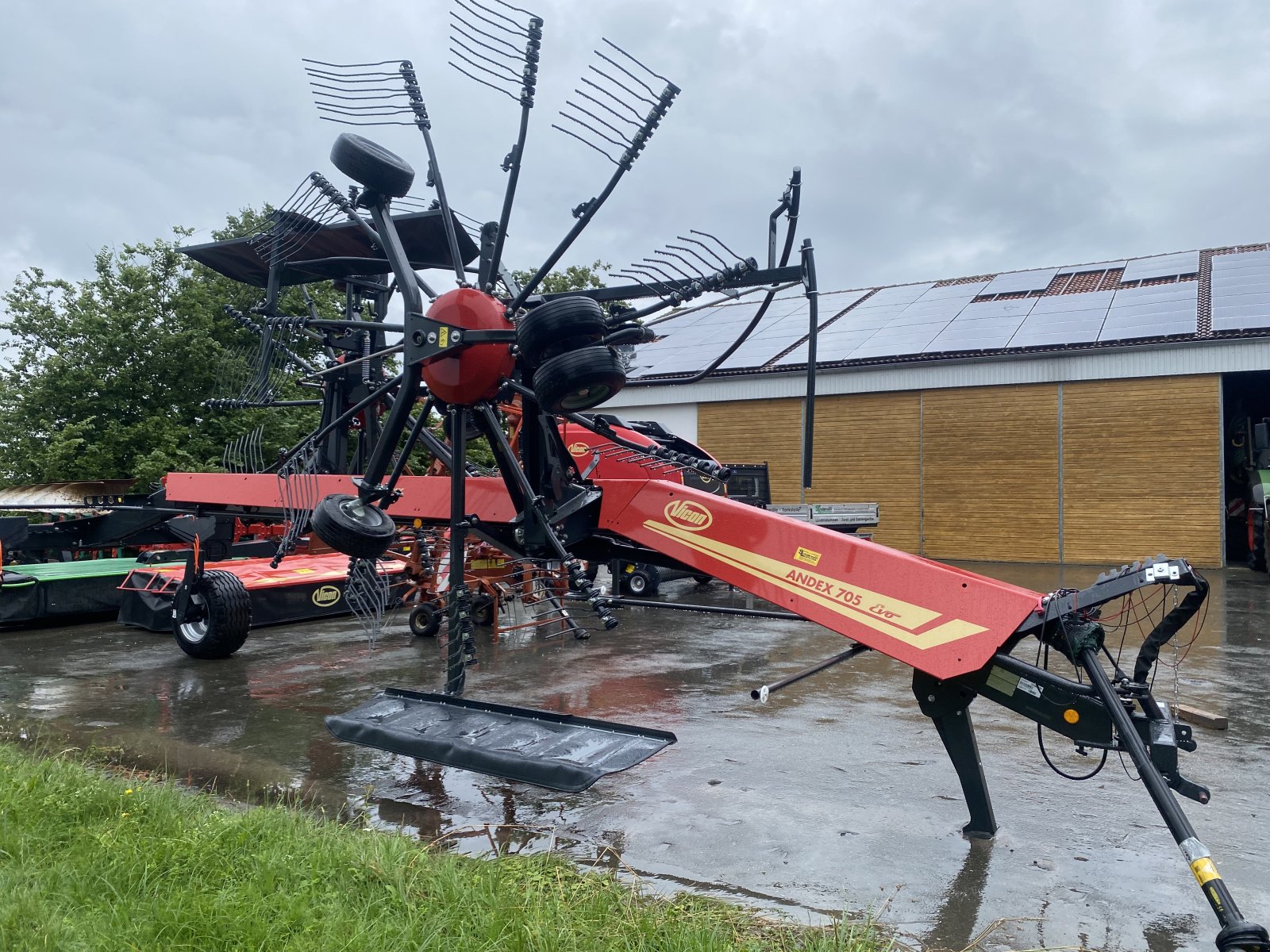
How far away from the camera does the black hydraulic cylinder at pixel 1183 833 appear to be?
2.68 meters

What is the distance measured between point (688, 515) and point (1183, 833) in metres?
2.41

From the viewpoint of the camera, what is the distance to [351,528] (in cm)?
489

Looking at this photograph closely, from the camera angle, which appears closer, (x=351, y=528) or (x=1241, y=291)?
(x=351, y=528)

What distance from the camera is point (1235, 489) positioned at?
67.2 ft

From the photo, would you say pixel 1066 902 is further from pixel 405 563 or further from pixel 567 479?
pixel 405 563

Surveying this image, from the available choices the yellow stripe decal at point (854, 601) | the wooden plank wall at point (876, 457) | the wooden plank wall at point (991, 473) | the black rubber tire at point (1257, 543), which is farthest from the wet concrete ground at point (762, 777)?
the wooden plank wall at point (876, 457)

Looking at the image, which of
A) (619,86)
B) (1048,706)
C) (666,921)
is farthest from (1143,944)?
(619,86)

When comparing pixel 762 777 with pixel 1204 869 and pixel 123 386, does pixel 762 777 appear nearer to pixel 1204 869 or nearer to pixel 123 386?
pixel 1204 869

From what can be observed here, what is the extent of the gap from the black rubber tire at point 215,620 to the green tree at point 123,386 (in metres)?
11.3

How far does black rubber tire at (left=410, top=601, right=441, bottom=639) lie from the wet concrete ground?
0.32 meters

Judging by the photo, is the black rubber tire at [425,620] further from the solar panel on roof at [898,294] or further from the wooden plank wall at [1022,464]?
the solar panel on roof at [898,294]

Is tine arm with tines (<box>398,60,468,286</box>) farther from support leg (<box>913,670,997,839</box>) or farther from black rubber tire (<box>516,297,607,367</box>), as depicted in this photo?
support leg (<box>913,670,997,839</box>)

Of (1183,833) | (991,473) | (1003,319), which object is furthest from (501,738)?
(1003,319)

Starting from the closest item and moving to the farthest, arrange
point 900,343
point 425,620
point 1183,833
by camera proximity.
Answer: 1. point 1183,833
2. point 425,620
3. point 900,343
